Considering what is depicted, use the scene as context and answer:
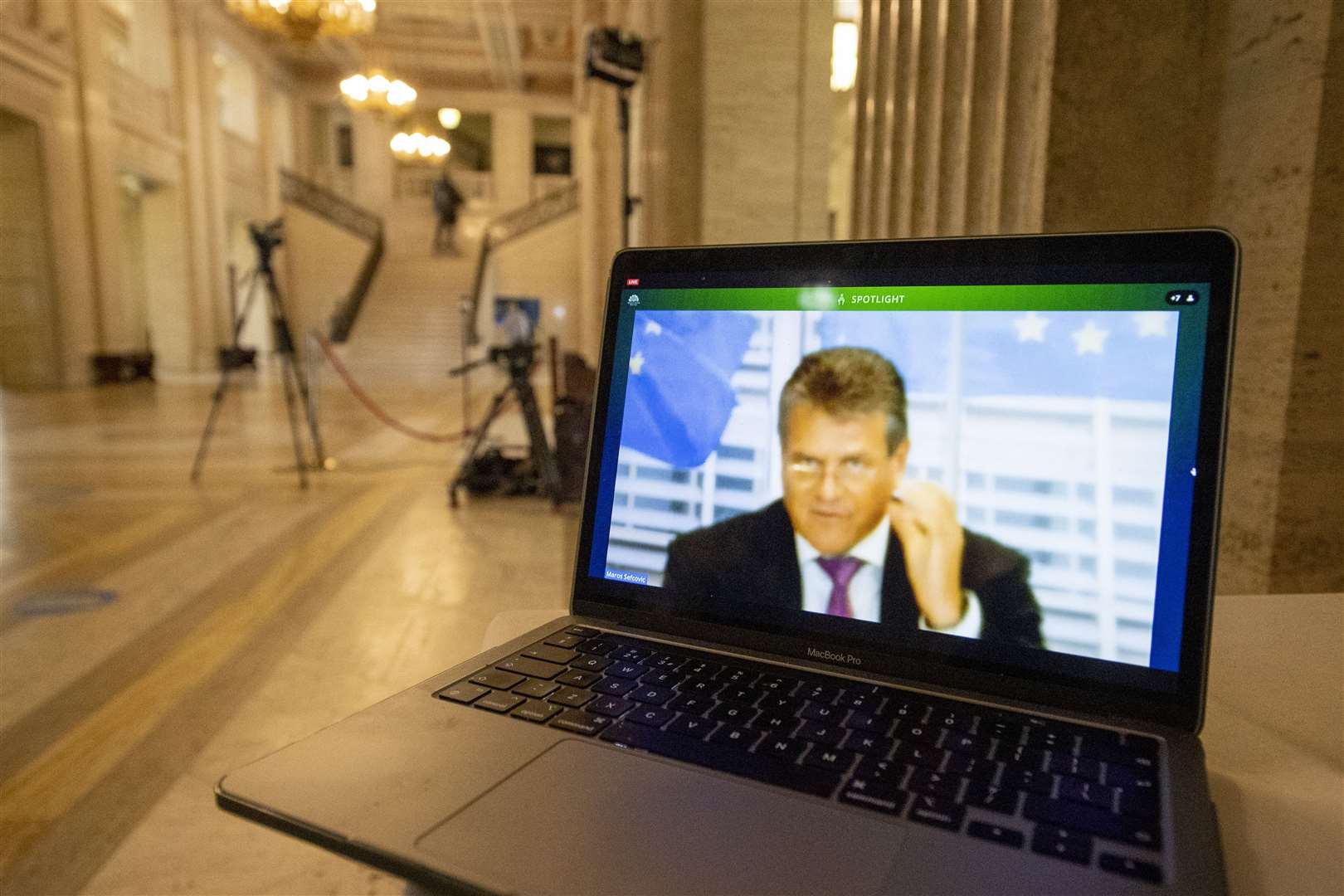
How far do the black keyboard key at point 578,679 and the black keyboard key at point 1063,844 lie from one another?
1.14 ft

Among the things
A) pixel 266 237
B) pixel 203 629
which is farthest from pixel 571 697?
pixel 266 237

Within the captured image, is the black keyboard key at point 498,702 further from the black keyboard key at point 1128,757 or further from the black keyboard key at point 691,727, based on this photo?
the black keyboard key at point 1128,757

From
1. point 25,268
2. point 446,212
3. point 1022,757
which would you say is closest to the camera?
point 1022,757

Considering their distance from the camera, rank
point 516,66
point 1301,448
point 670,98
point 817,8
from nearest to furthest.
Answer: point 1301,448, point 817,8, point 670,98, point 516,66

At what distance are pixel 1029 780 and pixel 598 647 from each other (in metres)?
0.38

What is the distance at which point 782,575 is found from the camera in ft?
2.50

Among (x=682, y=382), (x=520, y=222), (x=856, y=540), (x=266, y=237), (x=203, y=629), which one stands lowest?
(x=203, y=629)

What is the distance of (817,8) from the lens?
4.18 meters

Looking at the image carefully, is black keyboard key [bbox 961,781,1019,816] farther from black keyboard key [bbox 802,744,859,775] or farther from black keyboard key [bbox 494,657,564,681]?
black keyboard key [bbox 494,657,564,681]

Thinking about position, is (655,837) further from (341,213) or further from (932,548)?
(341,213)

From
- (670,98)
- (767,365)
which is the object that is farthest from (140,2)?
(767,365)

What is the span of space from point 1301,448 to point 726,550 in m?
0.80

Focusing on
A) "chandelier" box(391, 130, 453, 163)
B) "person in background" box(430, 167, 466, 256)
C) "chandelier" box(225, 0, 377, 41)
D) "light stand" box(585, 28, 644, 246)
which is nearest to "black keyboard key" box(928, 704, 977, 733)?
"light stand" box(585, 28, 644, 246)

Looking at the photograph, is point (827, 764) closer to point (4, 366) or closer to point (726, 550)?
point (726, 550)
